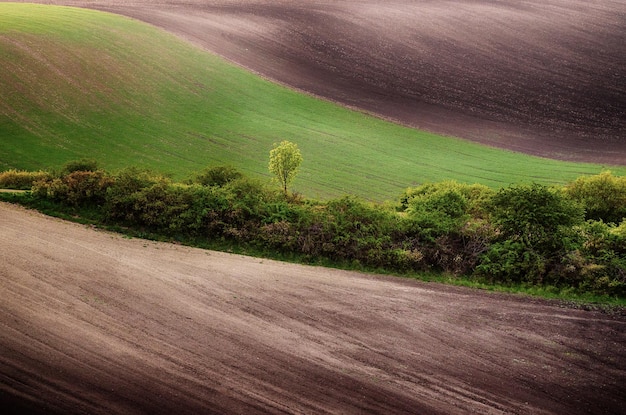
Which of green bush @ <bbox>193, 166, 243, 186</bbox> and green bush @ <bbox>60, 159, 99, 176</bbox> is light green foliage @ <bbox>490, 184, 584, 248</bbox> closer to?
green bush @ <bbox>193, 166, 243, 186</bbox>

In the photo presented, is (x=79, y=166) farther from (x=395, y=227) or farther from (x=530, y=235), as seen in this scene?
(x=530, y=235)

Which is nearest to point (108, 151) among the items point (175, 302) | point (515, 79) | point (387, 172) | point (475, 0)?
point (387, 172)

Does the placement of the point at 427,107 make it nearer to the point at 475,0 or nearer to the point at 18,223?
the point at 475,0

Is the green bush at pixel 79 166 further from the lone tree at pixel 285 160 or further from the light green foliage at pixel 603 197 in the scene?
the light green foliage at pixel 603 197

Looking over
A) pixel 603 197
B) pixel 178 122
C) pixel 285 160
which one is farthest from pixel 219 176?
pixel 603 197

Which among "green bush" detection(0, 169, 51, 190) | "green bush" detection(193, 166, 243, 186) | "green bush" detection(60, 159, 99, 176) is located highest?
"green bush" detection(193, 166, 243, 186)

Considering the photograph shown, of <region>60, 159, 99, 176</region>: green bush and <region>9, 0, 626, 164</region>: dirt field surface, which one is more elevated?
<region>9, 0, 626, 164</region>: dirt field surface

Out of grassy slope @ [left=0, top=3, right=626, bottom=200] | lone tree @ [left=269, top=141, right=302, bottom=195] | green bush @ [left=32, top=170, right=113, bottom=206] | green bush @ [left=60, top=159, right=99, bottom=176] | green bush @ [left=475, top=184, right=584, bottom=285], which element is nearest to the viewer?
green bush @ [left=475, top=184, right=584, bottom=285]

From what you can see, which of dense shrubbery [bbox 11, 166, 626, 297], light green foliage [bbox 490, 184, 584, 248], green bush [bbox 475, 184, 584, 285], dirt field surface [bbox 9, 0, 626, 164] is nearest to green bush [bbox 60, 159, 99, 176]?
dense shrubbery [bbox 11, 166, 626, 297]
